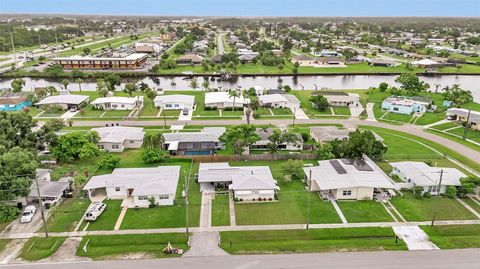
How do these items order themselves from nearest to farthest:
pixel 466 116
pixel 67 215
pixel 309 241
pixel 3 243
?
pixel 3 243, pixel 309 241, pixel 67 215, pixel 466 116

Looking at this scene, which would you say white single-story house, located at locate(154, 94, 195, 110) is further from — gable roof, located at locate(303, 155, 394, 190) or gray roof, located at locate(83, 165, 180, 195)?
gable roof, located at locate(303, 155, 394, 190)

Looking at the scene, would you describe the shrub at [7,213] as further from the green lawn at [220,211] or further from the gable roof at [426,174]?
the gable roof at [426,174]

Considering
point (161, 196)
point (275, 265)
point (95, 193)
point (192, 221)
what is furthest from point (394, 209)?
point (95, 193)

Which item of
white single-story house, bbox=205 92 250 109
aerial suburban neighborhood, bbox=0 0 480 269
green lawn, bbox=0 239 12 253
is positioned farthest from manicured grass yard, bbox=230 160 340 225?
white single-story house, bbox=205 92 250 109

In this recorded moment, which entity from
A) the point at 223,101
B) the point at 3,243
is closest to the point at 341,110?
the point at 223,101

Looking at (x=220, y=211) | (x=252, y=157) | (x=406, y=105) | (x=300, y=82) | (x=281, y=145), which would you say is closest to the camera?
(x=220, y=211)

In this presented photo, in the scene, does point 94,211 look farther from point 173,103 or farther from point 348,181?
point 173,103
